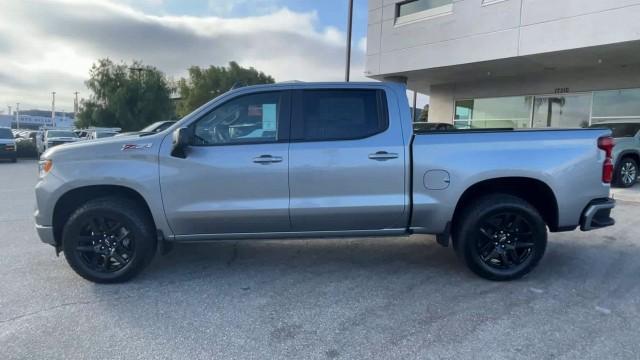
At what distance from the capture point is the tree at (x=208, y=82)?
151ft

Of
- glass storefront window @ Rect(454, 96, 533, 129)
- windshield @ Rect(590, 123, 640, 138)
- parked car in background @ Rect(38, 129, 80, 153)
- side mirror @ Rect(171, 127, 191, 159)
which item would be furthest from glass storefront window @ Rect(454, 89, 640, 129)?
parked car in background @ Rect(38, 129, 80, 153)

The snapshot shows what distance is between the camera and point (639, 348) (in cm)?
296

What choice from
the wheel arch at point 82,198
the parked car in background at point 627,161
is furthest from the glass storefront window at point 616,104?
the wheel arch at point 82,198

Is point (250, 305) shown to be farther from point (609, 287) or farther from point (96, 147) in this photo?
point (609, 287)

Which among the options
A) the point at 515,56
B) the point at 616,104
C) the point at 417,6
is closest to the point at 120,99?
the point at 417,6

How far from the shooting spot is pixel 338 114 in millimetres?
4188

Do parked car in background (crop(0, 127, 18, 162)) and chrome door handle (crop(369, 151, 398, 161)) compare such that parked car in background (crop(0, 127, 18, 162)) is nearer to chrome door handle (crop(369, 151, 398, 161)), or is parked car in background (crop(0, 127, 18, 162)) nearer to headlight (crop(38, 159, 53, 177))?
headlight (crop(38, 159, 53, 177))

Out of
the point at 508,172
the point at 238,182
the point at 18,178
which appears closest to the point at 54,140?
the point at 18,178

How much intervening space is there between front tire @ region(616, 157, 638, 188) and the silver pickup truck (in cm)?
819

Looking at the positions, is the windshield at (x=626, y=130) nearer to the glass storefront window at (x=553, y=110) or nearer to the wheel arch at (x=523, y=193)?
the glass storefront window at (x=553, y=110)

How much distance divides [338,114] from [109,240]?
256cm

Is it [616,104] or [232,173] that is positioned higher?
[616,104]

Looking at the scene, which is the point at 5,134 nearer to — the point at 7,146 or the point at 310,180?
the point at 7,146

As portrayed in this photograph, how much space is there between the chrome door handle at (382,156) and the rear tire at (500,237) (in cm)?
96
